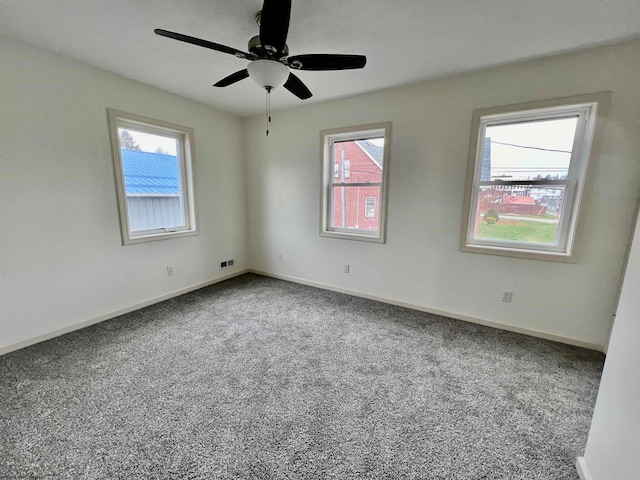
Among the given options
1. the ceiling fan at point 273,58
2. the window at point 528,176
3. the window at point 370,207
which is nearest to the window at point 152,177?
the ceiling fan at point 273,58

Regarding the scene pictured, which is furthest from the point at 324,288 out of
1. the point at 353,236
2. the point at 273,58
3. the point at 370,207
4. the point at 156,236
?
the point at 273,58

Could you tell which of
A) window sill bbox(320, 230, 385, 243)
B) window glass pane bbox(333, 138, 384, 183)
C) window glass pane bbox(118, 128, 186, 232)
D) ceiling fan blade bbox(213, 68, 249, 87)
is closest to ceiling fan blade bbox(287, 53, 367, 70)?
ceiling fan blade bbox(213, 68, 249, 87)

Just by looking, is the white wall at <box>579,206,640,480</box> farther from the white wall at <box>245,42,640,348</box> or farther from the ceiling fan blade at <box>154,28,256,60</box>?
the ceiling fan blade at <box>154,28,256,60</box>

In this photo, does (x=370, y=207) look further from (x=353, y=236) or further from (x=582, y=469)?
(x=582, y=469)

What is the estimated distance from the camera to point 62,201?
2.40 meters

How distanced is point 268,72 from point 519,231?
2678 mm

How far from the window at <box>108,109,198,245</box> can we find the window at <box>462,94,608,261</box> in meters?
3.46

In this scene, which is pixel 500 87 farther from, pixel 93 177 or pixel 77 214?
pixel 77 214

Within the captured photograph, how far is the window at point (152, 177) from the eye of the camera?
111 inches

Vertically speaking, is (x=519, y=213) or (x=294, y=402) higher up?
(x=519, y=213)

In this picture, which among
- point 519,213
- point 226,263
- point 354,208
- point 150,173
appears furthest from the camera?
point 226,263

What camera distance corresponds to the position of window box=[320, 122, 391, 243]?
3.18 meters

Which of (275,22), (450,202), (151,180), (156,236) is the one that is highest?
(275,22)

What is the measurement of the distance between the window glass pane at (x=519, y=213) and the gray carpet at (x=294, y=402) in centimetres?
98
